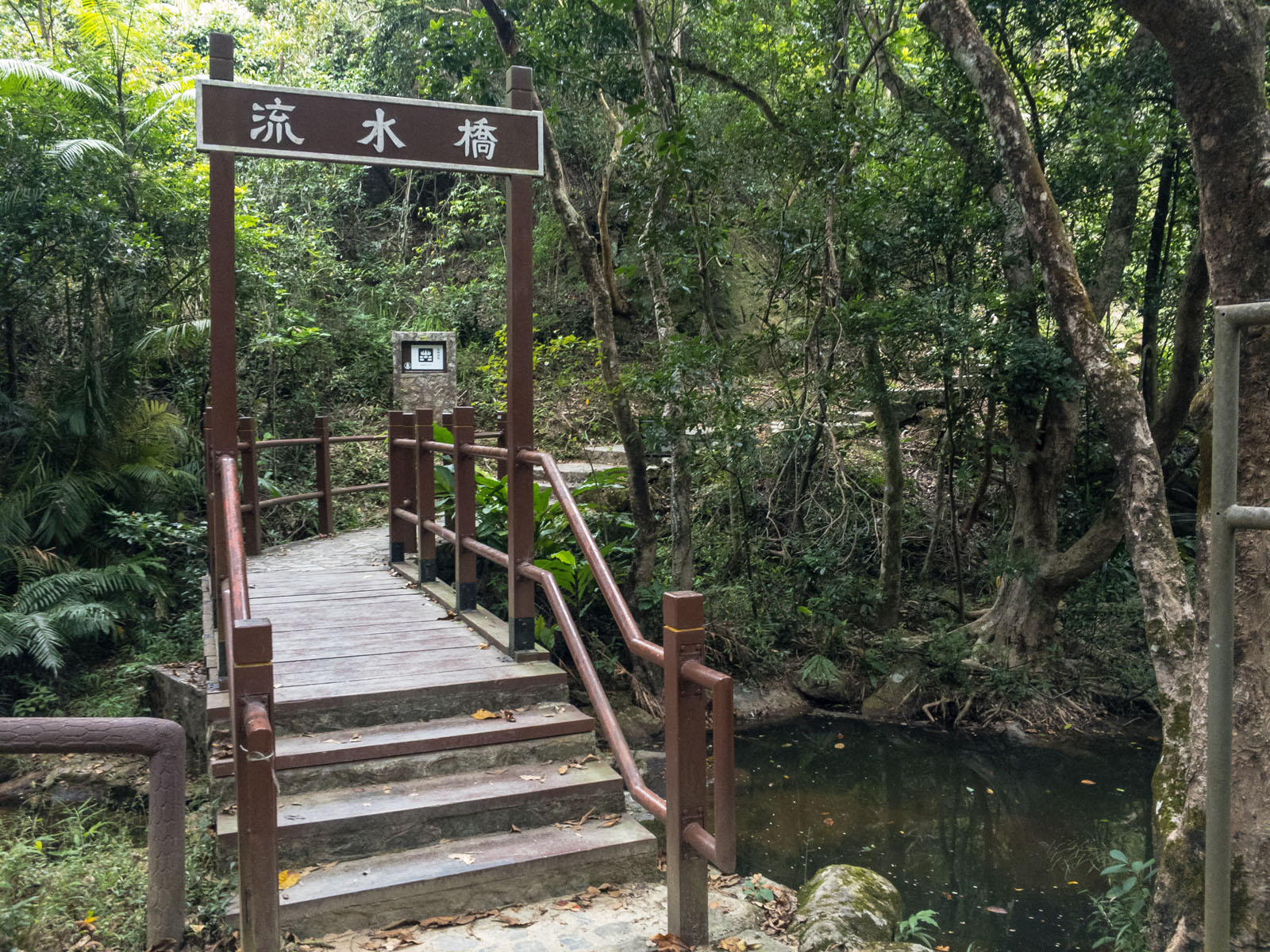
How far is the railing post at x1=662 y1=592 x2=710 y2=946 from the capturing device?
10.1 ft

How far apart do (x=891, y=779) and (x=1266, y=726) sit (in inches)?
151

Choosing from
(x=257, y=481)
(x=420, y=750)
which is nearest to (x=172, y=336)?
(x=257, y=481)

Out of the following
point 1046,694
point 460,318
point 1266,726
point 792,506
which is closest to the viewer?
point 1266,726

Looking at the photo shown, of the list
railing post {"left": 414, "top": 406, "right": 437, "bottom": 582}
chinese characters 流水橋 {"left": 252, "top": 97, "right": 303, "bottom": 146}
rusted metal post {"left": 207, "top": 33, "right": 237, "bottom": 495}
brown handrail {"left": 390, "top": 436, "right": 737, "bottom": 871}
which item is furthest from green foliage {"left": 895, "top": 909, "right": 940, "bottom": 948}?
chinese characters 流水橋 {"left": 252, "top": 97, "right": 303, "bottom": 146}

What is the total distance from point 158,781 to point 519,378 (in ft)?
8.72

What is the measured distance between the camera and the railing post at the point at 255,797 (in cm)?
275

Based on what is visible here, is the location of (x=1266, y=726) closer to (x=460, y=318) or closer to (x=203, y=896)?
(x=203, y=896)

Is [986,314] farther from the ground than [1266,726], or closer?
farther from the ground

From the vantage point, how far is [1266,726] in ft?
13.3

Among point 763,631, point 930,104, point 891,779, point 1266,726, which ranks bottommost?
point 891,779

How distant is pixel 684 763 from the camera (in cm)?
307

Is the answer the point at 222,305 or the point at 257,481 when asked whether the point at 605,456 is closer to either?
the point at 257,481

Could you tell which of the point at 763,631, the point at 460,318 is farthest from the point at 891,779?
the point at 460,318

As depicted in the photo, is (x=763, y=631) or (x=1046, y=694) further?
(x=763, y=631)
